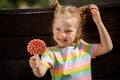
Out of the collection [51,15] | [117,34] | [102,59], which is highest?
[51,15]

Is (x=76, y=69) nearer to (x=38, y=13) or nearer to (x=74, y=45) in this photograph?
(x=74, y=45)

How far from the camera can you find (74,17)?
1416mm

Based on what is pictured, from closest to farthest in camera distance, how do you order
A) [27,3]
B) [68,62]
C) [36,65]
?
[36,65] → [68,62] → [27,3]

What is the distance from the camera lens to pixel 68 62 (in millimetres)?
1412

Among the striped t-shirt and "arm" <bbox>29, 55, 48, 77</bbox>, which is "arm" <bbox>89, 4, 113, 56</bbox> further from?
"arm" <bbox>29, 55, 48, 77</bbox>

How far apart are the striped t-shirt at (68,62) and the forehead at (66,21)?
99 mm

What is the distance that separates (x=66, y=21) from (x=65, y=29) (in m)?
0.03

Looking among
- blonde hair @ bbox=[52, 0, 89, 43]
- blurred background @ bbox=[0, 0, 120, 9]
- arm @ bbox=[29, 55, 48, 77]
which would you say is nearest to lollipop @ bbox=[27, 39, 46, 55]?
arm @ bbox=[29, 55, 48, 77]

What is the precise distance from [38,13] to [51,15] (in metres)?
0.06

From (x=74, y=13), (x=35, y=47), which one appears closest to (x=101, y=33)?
(x=74, y=13)

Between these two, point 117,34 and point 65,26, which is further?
point 117,34

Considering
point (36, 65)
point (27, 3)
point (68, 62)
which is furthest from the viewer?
point (27, 3)

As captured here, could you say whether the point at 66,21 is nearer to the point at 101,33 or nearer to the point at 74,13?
the point at 74,13

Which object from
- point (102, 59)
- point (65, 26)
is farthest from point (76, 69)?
point (102, 59)
